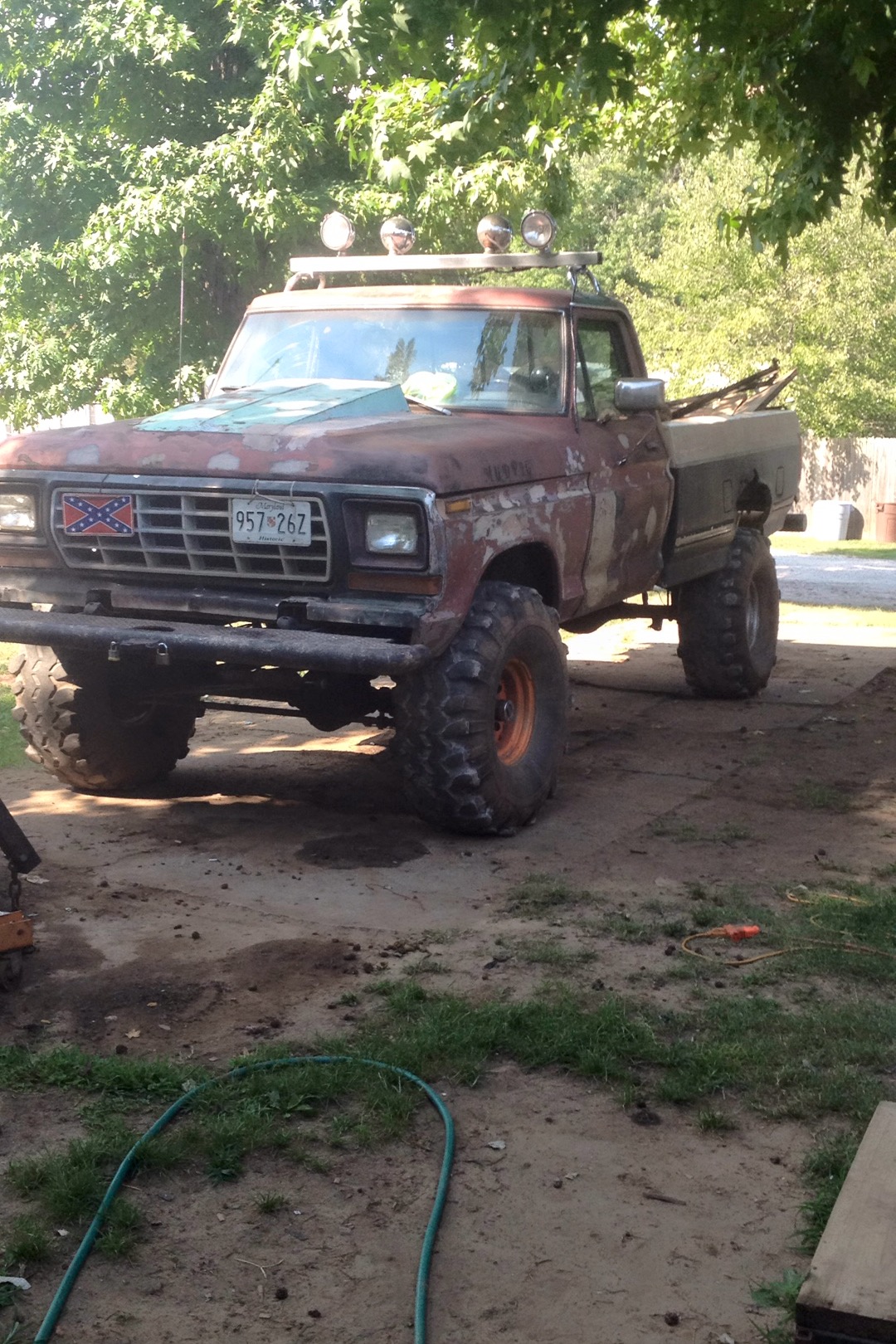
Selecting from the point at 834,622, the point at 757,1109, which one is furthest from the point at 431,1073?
the point at 834,622

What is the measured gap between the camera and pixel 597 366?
24.7 feet

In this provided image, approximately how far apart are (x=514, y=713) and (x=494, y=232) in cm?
250

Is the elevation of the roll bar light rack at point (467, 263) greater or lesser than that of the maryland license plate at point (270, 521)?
greater

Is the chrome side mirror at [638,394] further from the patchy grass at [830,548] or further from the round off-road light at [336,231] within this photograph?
the patchy grass at [830,548]

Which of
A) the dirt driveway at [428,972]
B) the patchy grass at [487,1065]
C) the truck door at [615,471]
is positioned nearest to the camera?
the dirt driveway at [428,972]

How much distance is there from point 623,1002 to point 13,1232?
189 centimetres

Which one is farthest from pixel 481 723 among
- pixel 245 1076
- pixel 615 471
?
pixel 245 1076

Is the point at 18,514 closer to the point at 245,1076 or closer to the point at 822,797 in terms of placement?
the point at 245,1076

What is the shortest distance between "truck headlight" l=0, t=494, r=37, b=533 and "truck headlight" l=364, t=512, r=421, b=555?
4.97ft

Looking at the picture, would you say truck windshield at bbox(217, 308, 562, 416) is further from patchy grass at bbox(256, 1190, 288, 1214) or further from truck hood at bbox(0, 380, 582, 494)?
patchy grass at bbox(256, 1190, 288, 1214)

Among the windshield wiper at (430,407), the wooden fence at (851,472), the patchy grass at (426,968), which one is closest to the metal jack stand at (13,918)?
the patchy grass at (426,968)

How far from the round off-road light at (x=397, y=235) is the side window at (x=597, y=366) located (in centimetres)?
115

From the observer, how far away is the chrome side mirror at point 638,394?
7098mm

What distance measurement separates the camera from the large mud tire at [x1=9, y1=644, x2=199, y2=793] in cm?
670
